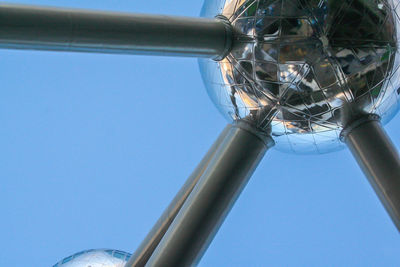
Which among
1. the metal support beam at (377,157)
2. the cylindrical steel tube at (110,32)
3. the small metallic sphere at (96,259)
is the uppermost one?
the metal support beam at (377,157)

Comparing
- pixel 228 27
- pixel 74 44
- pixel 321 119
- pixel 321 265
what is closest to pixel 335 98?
pixel 321 119

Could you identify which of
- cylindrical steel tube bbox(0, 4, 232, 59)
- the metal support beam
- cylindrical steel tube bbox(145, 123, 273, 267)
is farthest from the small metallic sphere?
the metal support beam

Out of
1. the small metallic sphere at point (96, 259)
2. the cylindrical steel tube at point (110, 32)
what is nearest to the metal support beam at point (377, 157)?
the cylindrical steel tube at point (110, 32)

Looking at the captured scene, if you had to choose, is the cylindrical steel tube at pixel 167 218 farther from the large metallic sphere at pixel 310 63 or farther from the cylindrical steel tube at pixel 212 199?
the large metallic sphere at pixel 310 63

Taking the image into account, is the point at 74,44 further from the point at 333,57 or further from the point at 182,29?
the point at 333,57

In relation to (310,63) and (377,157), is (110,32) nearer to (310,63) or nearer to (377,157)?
(310,63)

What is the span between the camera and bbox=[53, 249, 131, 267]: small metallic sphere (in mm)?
10117

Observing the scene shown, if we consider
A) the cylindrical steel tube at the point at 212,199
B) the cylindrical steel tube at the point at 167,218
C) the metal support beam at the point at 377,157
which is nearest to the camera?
the cylindrical steel tube at the point at 212,199

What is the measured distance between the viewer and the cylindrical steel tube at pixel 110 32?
672 centimetres

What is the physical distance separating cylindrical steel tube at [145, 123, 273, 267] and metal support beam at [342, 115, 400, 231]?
1.07m

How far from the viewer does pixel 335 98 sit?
310 inches

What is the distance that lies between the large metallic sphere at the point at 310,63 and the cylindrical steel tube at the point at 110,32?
37cm

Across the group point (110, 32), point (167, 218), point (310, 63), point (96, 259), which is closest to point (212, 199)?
point (167, 218)

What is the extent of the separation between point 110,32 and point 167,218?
2.81m
